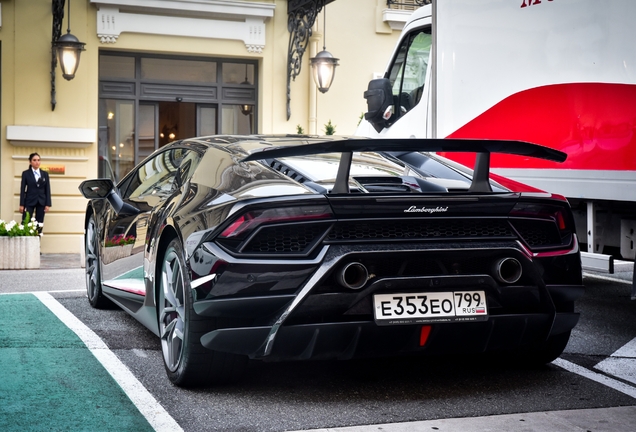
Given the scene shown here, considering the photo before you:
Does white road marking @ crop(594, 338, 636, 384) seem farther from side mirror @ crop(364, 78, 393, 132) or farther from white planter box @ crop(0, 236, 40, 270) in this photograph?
white planter box @ crop(0, 236, 40, 270)

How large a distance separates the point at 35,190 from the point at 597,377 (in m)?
10.9

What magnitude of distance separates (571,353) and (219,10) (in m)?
11.2

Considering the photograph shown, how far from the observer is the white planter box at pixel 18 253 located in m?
11.3

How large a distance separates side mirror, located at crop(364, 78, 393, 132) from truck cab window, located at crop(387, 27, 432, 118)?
0.38 feet

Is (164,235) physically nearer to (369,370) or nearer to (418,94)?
(369,370)

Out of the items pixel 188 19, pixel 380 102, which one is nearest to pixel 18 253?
pixel 380 102

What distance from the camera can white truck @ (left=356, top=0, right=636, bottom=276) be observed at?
5.85 metres

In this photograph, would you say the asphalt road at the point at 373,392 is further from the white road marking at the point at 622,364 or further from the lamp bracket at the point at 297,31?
the lamp bracket at the point at 297,31

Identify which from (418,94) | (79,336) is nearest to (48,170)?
(418,94)

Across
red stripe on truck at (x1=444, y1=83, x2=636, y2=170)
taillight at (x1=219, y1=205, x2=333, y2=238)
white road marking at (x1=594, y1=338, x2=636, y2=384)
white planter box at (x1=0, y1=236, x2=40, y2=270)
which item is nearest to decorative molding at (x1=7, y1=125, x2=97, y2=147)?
white planter box at (x1=0, y1=236, x2=40, y2=270)

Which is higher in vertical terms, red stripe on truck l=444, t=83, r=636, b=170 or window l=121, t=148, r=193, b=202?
red stripe on truck l=444, t=83, r=636, b=170

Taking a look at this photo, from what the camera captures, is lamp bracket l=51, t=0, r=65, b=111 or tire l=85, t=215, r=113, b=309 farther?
lamp bracket l=51, t=0, r=65, b=111

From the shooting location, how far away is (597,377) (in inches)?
191

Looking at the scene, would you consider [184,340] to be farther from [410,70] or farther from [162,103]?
[162,103]
